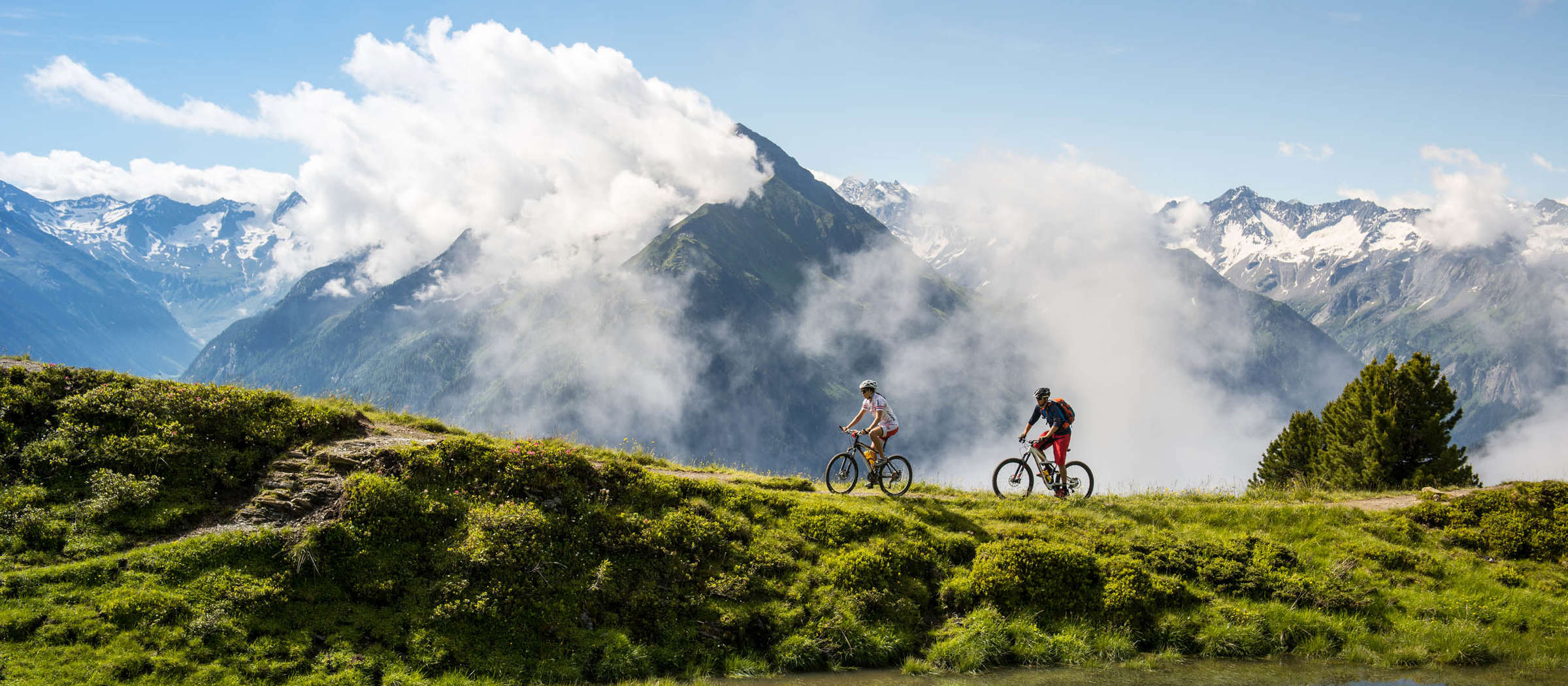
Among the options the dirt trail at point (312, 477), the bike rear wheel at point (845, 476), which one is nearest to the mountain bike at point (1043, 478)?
the bike rear wheel at point (845, 476)

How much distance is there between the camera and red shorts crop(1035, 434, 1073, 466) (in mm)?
21719

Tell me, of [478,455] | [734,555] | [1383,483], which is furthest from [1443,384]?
[478,455]

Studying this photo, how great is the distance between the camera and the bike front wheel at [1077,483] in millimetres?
21984

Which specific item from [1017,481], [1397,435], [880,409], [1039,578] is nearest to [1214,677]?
[1039,578]

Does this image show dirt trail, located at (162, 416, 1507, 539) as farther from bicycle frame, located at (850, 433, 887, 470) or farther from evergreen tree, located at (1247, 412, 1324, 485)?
evergreen tree, located at (1247, 412, 1324, 485)

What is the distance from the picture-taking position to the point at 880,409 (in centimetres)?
2195

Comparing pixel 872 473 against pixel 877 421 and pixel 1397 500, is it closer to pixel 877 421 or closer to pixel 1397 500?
pixel 877 421

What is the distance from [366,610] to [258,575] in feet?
6.27

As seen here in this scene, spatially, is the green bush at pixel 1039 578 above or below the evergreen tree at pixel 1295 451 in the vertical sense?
below

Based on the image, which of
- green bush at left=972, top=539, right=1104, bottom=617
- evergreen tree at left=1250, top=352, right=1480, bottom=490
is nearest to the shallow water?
green bush at left=972, top=539, right=1104, bottom=617

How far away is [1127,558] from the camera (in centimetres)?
1728

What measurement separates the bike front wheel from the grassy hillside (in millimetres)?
2261

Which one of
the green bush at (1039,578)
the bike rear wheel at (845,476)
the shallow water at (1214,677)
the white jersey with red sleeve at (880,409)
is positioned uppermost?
the white jersey with red sleeve at (880,409)

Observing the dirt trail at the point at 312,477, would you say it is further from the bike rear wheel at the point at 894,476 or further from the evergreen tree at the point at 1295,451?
the evergreen tree at the point at 1295,451
